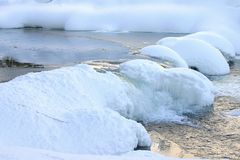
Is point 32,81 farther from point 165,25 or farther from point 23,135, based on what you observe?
point 165,25

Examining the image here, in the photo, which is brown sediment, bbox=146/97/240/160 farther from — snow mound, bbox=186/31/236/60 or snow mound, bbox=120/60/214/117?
snow mound, bbox=186/31/236/60

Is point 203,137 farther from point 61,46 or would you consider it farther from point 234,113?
point 61,46

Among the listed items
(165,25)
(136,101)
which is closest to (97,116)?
(136,101)

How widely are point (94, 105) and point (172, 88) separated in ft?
5.53

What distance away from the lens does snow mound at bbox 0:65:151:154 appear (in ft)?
14.6

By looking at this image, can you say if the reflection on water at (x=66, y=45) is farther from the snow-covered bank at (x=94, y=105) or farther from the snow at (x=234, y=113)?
the snow at (x=234, y=113)

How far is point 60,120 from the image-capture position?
4746 mm

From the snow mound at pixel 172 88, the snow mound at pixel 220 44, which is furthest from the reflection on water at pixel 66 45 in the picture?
the snow mound at pixel 172 88

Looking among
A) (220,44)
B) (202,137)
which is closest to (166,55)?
(220,44)

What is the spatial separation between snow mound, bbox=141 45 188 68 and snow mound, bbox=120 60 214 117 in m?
2.01

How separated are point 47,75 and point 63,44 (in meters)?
6.82

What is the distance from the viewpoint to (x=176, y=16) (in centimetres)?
1662

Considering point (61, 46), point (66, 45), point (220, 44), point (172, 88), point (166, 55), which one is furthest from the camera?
point (66, 45)

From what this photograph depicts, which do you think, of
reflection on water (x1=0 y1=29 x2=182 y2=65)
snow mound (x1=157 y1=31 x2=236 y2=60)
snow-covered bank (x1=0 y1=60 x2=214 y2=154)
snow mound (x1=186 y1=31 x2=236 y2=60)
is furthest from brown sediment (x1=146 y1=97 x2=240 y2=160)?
snow mound (x1=186 y1=31 x2=236 y2=60)
